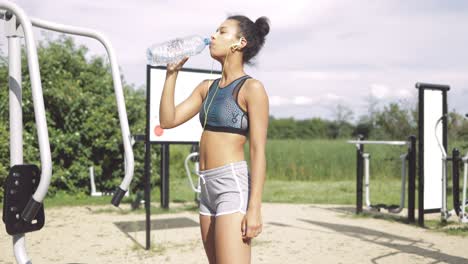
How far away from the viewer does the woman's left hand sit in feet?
6.99

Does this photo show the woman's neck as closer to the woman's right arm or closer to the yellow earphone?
the yellow earphone

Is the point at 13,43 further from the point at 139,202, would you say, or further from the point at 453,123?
the point at 453,123

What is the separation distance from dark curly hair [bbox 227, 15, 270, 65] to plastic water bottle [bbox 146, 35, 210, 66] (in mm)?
160

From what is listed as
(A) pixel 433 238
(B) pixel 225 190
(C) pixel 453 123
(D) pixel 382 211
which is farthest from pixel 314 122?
(B) pixel 225 190

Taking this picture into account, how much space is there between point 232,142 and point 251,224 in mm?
345

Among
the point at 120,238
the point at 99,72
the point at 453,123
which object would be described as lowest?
the point at 120,238

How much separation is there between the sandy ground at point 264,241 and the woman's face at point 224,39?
2.77 meters

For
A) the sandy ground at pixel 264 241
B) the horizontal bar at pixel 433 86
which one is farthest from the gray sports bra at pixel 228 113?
the horizontal bar at pixel 433 86

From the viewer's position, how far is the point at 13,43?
83.2 inches

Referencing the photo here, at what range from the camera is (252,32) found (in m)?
2.32

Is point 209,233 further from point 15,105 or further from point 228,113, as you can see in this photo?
point 15,105

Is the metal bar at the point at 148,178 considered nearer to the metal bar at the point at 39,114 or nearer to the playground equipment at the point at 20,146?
the playground equipment at the point at 20,146

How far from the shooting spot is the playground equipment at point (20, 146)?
185 cm

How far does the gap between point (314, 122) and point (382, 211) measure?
970 inches
